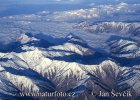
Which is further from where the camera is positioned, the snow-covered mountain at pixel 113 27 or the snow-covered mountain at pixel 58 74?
the snow-covered mountain at pixel 113 27

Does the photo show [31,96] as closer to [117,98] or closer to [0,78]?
[0,78]

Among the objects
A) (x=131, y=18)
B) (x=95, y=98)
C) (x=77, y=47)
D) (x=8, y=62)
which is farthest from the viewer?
(x=131, y=18)

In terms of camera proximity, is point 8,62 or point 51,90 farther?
point 8,62

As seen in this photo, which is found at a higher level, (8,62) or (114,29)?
(8,62)

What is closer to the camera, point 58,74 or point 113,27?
point 58,74

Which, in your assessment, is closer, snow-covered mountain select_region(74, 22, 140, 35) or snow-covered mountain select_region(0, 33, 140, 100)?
snow-covered mountain select_region(0, 33, 140, 100)

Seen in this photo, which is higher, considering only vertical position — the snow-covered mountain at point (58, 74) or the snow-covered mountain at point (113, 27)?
the snow-covered mountain at point (58, 74)

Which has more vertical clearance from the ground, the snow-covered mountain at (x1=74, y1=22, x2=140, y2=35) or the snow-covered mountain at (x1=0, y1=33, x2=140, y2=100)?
the snow-covered mountain at (x1=0, y1=33, x2=140, y2=100)

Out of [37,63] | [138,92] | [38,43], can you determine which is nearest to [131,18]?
[38,43]
